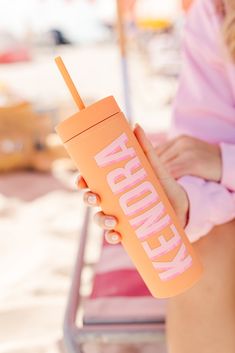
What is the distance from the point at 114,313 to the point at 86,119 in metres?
0.40

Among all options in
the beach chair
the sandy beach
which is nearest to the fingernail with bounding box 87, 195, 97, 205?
the beach chair

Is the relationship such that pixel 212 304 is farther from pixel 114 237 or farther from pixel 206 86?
pixel 206 86

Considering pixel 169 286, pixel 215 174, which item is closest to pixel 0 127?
pixel 215 174

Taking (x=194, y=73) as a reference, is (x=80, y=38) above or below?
below

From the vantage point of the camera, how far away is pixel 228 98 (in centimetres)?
84

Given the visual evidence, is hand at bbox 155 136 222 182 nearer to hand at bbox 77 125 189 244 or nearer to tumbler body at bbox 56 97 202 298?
hand at bbox 77 125 189 244

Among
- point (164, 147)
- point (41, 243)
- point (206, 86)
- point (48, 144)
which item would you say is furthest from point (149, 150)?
point (48, 144)

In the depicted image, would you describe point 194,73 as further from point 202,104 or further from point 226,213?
point 226,213

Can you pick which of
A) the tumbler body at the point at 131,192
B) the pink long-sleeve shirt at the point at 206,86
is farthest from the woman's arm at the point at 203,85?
the tumbler body at the point at 131,192

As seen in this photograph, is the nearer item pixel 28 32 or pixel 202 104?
pixel 202 104

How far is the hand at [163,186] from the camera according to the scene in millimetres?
579

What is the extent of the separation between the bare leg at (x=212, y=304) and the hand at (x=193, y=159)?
0.24 ft

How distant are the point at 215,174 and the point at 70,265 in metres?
0.55

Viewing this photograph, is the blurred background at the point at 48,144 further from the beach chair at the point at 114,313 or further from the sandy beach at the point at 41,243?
the beach chair at the point at 114,313
